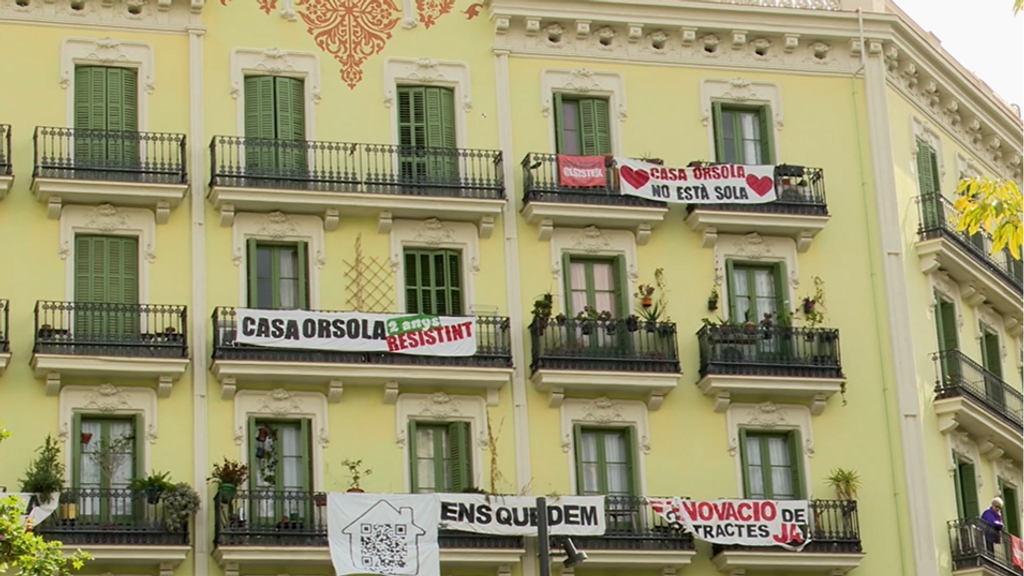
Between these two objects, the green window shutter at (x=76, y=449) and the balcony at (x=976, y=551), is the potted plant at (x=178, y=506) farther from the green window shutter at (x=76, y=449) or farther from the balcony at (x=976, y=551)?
the balcony at (x=976, y=551)

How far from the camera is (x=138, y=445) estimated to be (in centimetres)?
3597

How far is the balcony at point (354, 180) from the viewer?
37.3 m

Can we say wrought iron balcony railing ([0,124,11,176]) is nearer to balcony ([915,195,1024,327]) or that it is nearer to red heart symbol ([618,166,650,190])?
red heart symbol ([618,166,650,190])

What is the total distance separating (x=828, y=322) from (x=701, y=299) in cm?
265

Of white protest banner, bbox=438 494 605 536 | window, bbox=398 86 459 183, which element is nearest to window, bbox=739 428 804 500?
white protest banner, bbox=438 494 605 536

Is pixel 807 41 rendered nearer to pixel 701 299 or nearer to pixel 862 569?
pixel 701 299

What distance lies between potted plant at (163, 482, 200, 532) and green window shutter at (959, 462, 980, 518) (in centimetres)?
1610

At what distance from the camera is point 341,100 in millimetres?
38969

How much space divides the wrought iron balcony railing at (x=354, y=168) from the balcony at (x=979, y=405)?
32.4 ft

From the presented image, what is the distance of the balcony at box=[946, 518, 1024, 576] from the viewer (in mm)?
38656

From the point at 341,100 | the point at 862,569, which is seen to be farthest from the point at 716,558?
the point at 341,100

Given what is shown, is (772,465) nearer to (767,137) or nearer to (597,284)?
(597,284)

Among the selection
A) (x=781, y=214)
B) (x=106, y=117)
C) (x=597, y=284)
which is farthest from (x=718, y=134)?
(x=106, y=117)

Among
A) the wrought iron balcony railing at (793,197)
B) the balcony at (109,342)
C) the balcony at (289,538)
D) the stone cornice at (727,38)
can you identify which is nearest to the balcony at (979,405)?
the wrought iron balcony railing at (793,197)
